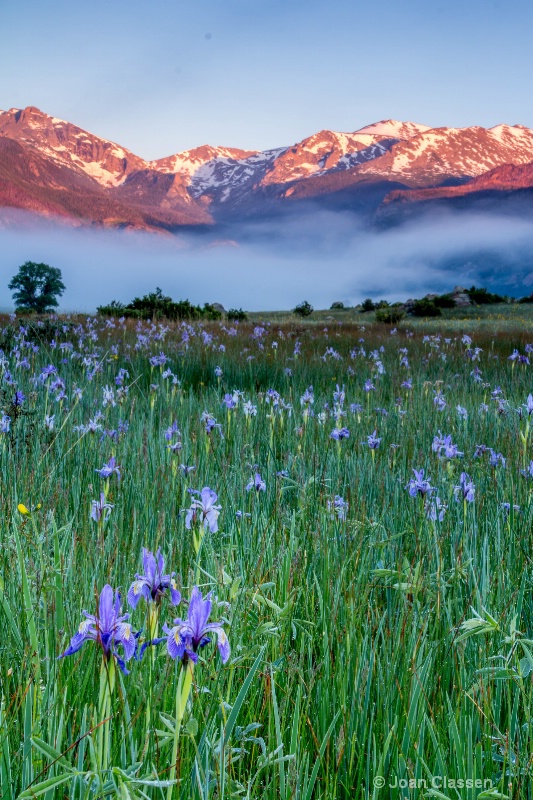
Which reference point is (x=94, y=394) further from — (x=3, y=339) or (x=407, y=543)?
(x=407, y=543)

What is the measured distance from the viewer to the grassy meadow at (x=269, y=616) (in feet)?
4.59

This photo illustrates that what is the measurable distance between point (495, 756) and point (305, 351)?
34.9 ft

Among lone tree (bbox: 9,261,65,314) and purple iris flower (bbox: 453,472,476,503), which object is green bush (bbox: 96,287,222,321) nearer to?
purple iris flower (bbox: 453,472,476,503)

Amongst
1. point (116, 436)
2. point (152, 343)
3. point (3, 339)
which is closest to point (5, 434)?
point (116, 436)

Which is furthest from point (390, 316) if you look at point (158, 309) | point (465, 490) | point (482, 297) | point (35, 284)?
point (35, 284)

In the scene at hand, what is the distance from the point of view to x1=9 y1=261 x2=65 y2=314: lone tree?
7581 cm

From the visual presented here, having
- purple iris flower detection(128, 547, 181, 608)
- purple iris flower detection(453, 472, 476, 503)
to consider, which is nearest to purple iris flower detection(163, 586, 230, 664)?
purple iris flower detection(128, 547, 181, 608)

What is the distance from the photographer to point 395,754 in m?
1.72

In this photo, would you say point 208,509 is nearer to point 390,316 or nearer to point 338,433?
point 338,433

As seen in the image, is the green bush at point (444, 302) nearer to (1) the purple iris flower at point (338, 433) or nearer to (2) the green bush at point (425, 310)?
(2) the green bush at point (425, 310)

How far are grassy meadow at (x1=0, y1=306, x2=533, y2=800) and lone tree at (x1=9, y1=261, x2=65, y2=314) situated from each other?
245 ft

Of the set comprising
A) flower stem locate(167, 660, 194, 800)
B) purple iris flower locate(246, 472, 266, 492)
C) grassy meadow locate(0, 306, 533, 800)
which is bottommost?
grassy meadow locate(0, 306, 533, 800)

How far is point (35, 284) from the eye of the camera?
7662 centimetres

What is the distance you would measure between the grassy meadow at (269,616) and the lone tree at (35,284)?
2940 inches
